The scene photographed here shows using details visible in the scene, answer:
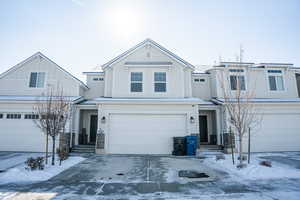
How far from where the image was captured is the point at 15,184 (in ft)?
17.7

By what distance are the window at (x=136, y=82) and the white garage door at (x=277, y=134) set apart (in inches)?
345

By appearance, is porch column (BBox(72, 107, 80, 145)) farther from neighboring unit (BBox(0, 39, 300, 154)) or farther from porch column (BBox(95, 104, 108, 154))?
porch column (BBox(95, 104, 108, 154))

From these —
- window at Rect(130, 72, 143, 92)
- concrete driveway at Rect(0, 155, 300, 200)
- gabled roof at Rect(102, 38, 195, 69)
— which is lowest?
concrete driveway at Rect(0, 155, 300, 200)

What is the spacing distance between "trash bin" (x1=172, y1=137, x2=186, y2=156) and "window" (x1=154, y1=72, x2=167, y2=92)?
3.74 metres

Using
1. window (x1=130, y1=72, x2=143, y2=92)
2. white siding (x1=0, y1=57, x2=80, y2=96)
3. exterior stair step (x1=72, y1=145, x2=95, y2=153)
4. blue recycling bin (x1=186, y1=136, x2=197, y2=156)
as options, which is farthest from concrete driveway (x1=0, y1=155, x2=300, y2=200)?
white siding (x1=0, y1=57, x2=80, y2=96)

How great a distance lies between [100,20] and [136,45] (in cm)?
391

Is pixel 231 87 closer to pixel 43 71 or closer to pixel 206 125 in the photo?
pixel 206 125

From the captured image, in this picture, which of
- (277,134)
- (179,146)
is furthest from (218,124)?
(277,134)

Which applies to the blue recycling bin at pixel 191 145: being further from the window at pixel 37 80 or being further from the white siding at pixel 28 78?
the window at pixel 37 80

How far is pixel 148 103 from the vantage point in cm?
1159

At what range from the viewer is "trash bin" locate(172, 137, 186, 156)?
10.9 m

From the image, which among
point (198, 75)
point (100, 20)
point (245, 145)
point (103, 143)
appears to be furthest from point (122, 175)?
point (198, 75)

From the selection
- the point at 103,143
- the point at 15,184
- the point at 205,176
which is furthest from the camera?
the point at 103,143

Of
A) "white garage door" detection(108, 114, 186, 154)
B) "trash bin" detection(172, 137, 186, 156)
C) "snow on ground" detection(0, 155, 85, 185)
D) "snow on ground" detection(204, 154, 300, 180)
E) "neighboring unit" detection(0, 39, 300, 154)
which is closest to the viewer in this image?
"snow on ground" detection(0, 155, 85, 185)
